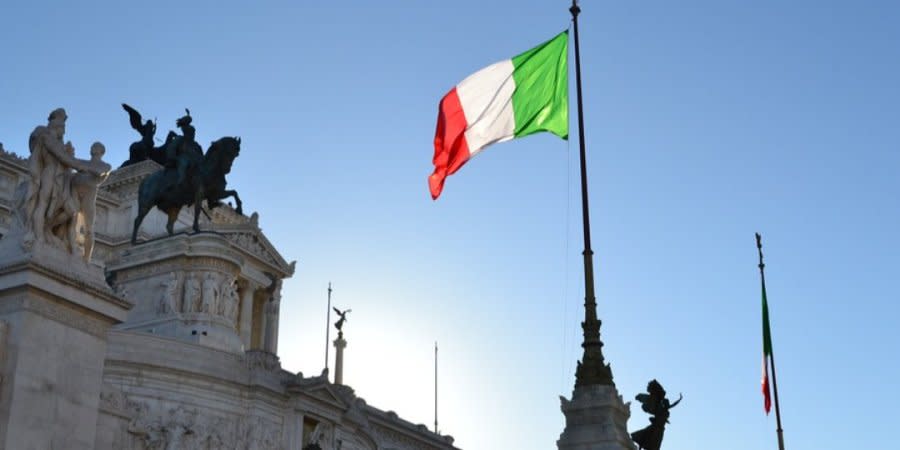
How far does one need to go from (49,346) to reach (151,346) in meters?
25.3

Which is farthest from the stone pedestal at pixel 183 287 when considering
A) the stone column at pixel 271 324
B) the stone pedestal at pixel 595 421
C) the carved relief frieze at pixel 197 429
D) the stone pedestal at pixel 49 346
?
the stone pedestal at pixel 49 346

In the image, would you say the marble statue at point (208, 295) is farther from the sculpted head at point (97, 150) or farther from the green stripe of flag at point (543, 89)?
the sculpted head at point (97, 150)

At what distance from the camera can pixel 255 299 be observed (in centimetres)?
6062

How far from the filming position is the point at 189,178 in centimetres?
4891

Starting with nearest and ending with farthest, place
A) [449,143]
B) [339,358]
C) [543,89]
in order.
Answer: [543,89] → [449,143] → [339,358]

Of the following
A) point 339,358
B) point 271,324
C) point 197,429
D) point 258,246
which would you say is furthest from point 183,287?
point 339,358

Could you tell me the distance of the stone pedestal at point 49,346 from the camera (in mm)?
12914

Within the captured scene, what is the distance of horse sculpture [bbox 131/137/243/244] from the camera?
48906 millimetres

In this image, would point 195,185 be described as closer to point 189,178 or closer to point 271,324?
point 189,178

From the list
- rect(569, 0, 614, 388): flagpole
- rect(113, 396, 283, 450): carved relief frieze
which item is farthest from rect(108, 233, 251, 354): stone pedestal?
rect(569, 0, 614, 388): flagpole

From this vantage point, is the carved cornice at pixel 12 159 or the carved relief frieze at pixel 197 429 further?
the carved cornice at pixel 12 159

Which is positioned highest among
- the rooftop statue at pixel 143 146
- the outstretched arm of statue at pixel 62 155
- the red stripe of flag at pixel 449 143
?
the rooftop statue at pixel 143 146

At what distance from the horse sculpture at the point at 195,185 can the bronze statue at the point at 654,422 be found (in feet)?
110

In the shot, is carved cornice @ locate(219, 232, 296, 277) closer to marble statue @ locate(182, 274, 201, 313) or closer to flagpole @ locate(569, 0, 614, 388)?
marble statue @ locate(182, 274, 201, 313)
